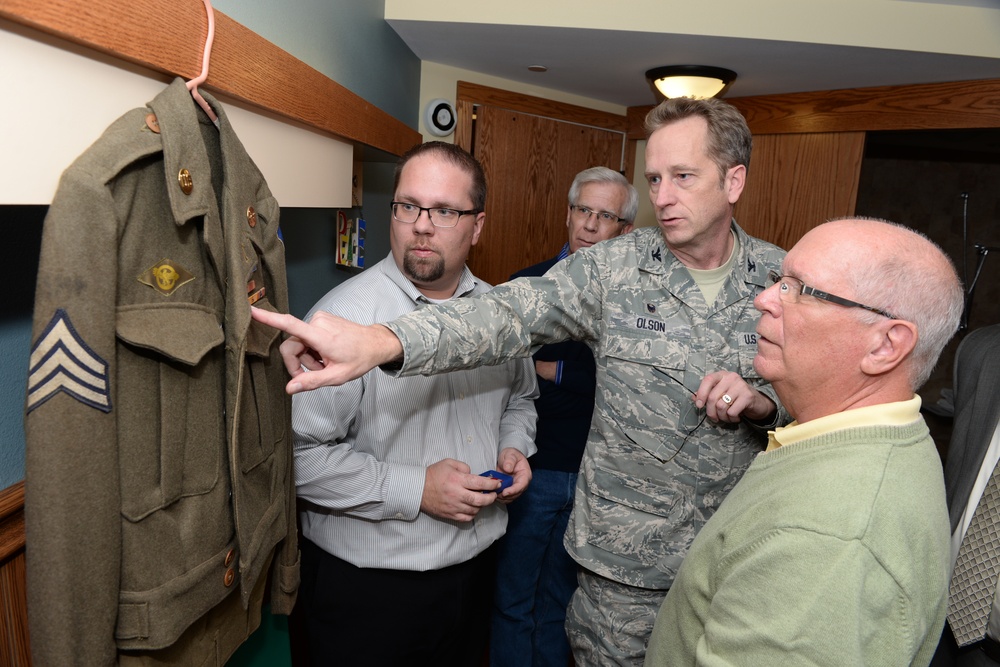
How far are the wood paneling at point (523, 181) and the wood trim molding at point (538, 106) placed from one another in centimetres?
4

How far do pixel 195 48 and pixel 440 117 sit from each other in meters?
2.49

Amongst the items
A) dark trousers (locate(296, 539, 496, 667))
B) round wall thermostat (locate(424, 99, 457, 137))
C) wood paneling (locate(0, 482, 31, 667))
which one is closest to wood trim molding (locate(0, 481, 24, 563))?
wood paneling (locate(0, 482, 31, 667))

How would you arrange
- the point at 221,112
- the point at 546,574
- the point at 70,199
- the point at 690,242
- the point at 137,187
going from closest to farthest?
the point at 70,199
the point at 137,187
the point at 221,112
the point at 690,242
the point at 546,574

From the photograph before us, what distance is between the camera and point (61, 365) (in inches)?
31.4

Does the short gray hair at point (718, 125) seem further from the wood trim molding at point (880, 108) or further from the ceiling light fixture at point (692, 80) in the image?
the wood trim molding at point (880, 108)

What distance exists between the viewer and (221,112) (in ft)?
3.50

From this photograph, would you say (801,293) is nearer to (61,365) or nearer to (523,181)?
(61,365)

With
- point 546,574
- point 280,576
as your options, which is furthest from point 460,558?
point 546,574

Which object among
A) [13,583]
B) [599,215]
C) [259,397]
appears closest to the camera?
[13,583]

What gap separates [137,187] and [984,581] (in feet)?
5.94

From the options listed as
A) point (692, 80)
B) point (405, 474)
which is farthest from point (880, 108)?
point (405, 474)

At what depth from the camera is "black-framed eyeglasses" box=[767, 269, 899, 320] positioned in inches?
39.7

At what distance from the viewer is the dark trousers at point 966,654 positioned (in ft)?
4.82

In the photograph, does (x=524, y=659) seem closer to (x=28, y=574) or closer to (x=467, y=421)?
(x=467, y=421)
